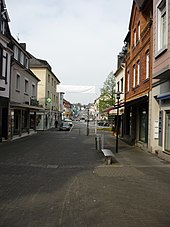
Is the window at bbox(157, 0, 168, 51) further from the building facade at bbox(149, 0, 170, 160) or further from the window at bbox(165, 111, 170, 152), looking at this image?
the window at bbox(165, 111, 170, 152)

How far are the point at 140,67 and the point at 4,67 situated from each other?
9.19 metres

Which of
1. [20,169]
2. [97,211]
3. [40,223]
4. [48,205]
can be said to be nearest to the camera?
[40,223]

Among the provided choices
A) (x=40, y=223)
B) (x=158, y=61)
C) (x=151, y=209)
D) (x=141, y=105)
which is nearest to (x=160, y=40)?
(x=158, y=61)

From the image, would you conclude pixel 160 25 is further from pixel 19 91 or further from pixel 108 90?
pixel 108 90

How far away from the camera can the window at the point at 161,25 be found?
13188mm

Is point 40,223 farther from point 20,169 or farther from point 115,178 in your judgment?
point 20,169

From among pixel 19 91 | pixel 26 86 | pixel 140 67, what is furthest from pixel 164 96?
pixel 26 86

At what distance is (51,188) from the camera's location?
7.50 meters

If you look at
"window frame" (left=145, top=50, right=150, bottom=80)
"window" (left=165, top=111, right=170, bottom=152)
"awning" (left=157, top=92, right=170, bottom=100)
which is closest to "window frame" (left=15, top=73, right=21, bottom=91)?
"window frame" (left=145, top=50, right=150, bottom=80)

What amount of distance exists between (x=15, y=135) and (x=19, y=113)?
2574 millimetres

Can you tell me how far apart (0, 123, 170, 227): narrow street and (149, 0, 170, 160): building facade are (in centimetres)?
214

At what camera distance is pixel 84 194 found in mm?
6934

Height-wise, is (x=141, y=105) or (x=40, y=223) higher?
(x=141, y=105)

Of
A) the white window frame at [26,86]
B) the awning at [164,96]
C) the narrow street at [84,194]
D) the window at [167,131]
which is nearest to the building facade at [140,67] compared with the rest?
the awning at [164,96]
